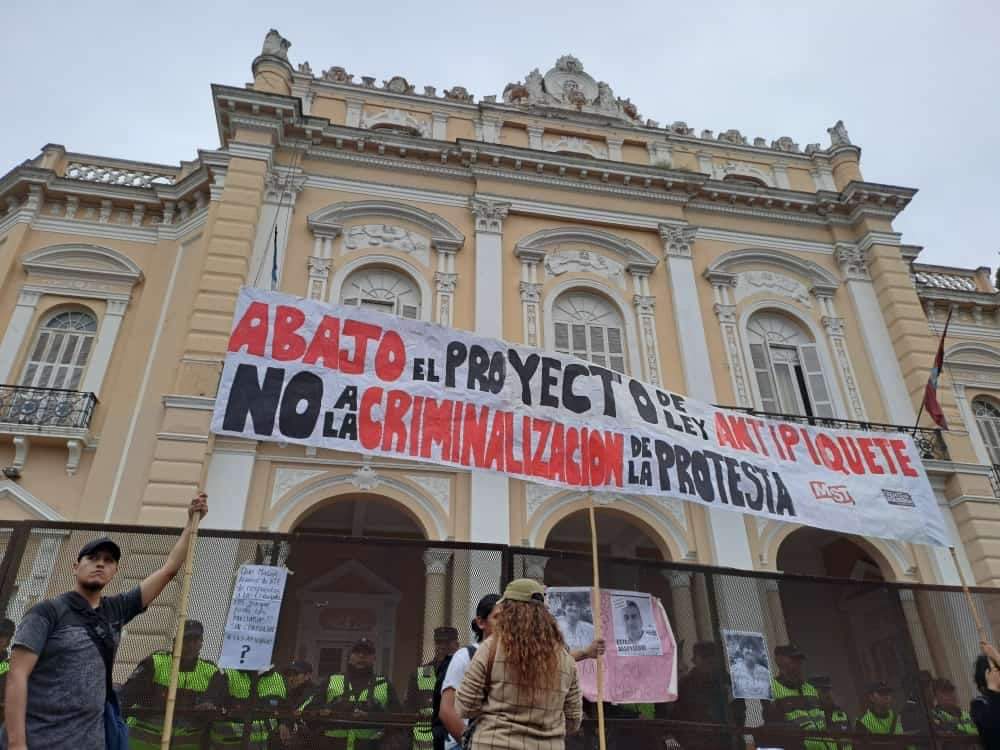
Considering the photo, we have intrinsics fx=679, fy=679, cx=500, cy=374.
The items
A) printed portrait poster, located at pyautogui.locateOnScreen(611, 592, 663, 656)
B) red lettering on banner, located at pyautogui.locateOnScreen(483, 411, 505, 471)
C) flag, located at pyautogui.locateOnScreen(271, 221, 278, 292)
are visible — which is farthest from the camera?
flag, located at pyautogui.locateOnScreen(271, 221, 278, 292)

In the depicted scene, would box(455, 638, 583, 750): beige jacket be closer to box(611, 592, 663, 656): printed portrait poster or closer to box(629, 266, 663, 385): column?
box(611, 592, 663, 656): printed portrait poster

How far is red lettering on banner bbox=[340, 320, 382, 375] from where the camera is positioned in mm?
6727

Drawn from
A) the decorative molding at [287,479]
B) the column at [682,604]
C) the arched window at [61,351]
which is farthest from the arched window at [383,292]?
the column at [682,604]

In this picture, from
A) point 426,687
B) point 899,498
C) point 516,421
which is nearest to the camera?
point 426,687

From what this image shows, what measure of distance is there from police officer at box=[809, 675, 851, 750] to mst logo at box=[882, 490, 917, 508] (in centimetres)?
350

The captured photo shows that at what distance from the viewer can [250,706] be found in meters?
4.86

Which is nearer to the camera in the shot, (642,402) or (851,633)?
(851,633)

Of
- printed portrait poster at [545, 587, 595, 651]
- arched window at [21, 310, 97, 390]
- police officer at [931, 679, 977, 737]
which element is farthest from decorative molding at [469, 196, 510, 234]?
police officer at [931, 679, 977, 737]

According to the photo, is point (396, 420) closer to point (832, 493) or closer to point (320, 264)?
point (832, 493)

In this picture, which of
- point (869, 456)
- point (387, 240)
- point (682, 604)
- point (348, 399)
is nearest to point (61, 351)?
point (387, 240)

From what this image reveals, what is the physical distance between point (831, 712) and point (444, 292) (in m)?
8.93

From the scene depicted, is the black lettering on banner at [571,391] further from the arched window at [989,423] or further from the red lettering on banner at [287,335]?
the arched window at [989,423]

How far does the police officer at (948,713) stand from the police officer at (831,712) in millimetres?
876

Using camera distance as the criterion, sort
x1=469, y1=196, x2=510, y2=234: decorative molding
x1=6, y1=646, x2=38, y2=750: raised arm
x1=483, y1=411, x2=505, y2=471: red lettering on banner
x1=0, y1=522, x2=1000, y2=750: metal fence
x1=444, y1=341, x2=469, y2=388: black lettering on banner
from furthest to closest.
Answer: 1. x1=469, y1=196, x2=510, y2=234: decorative molding
2. x1=444, y1=341, x2=469, y2=388: black lettering on banner
3. x1=483, y1=411, x2=505, y2=471: red lettering on banner
4. x1=0, y1=522, x2=1000, y2=750: metal fence
5. x1=6, y1=646, x2=38, y2=750: raised arm
